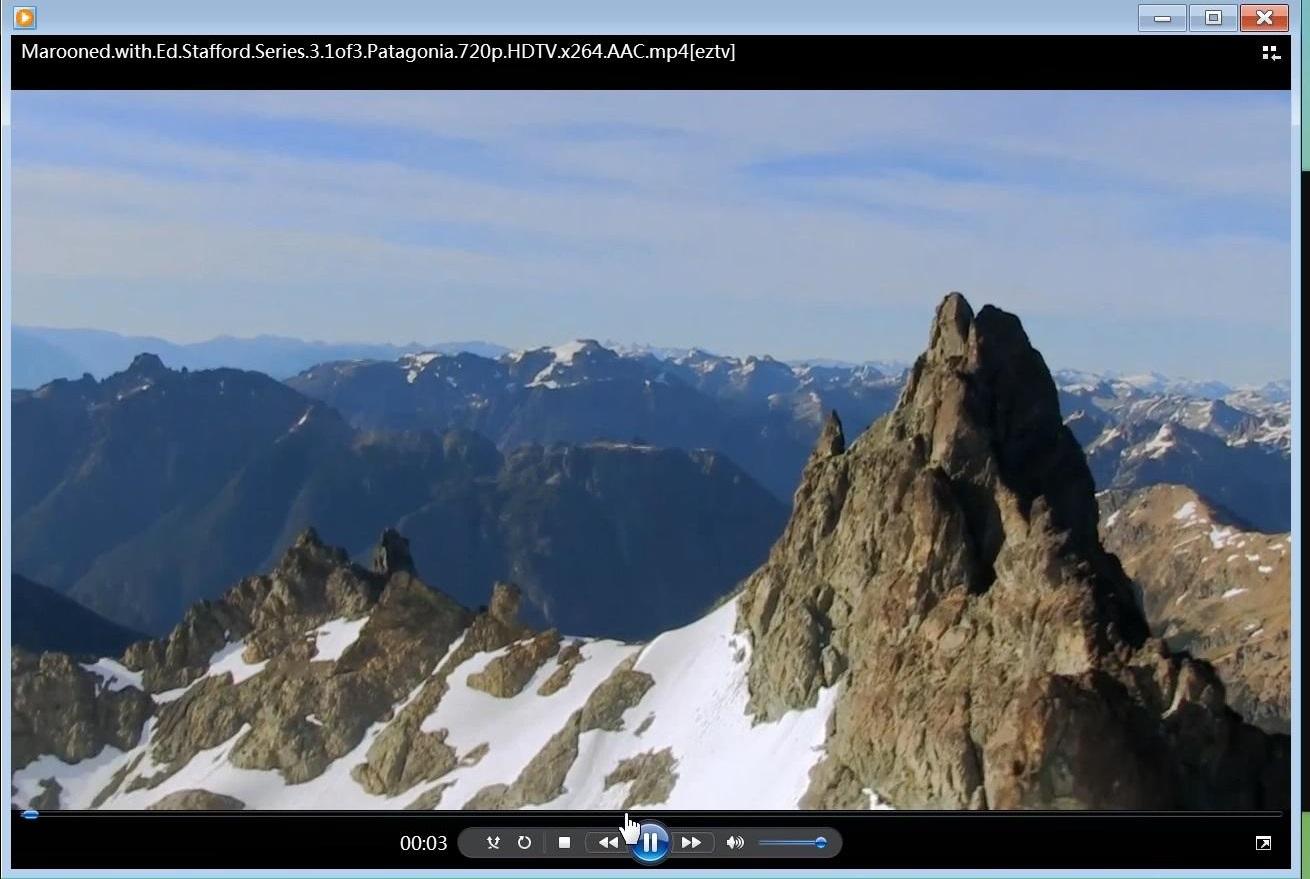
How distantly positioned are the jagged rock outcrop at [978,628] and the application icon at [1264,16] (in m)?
29.1

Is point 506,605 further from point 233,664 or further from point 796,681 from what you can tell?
point 796,681

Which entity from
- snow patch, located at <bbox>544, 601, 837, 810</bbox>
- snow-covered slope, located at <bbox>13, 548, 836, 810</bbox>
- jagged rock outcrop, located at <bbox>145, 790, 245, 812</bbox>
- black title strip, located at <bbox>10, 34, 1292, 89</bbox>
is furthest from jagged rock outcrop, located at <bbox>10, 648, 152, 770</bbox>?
black title strip, located at <bbox>10, 34, 1292, 89</bbox>

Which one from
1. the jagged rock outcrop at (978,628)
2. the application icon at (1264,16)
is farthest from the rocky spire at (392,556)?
the application icon at (1264,16)

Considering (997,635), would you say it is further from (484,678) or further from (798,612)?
(484,678)

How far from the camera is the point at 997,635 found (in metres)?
73.8

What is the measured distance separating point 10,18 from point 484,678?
94079 mm

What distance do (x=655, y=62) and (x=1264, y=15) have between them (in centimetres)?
1262

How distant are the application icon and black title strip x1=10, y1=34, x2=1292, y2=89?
33cm

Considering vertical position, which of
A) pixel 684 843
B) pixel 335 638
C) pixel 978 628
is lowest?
pixel 335 638

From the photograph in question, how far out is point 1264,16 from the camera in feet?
103

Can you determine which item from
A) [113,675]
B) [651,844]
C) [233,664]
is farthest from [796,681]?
[113,675]

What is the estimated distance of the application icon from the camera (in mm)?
31422

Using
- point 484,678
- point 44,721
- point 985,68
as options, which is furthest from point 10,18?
point 44,721
